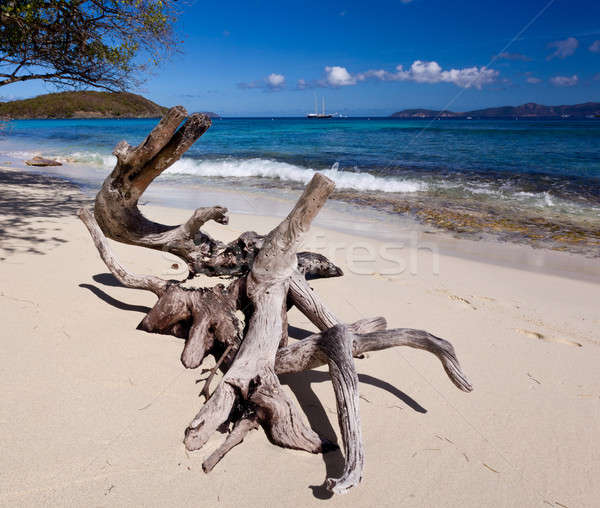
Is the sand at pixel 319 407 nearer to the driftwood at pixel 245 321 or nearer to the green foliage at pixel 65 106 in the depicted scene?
the driftwood at pixel 245 321

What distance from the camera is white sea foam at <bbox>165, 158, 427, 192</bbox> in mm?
12877

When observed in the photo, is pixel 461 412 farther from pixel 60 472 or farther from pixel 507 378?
pixel 60 472

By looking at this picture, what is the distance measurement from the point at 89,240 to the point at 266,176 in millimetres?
10713

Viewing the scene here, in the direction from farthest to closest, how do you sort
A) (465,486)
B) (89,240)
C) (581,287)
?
(89,240)
(581,287)
(465,486)

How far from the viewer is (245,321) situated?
3102mm

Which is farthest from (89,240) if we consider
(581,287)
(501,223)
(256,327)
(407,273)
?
(501,223)

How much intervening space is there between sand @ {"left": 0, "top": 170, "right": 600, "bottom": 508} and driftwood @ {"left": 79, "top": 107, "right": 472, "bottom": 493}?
0.16 meters

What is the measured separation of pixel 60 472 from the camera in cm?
189

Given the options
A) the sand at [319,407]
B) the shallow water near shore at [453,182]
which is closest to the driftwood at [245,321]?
the sand at [319,407]

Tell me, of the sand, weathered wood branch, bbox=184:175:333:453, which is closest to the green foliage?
the sand

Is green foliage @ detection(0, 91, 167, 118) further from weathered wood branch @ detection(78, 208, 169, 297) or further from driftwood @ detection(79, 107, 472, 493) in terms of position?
driftwood @ detection(79, 107, 472, 493)

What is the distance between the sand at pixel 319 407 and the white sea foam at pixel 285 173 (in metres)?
8.69

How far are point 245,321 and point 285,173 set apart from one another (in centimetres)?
1323

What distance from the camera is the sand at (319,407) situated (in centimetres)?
193
